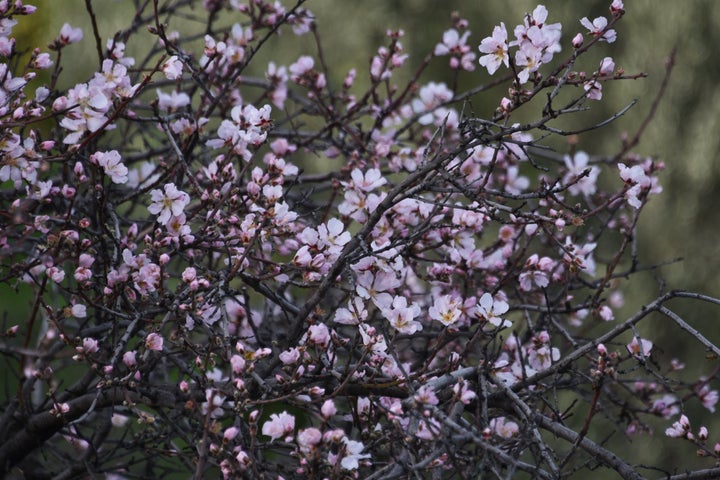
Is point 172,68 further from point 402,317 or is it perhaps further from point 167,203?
point 402,317

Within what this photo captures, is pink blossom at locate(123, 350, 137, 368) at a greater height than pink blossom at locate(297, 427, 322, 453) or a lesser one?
greater

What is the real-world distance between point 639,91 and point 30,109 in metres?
4.39

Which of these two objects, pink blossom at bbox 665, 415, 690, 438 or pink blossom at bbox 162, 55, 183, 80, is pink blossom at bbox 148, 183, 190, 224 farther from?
pink blossom at bbox 665, 415, 690, 438

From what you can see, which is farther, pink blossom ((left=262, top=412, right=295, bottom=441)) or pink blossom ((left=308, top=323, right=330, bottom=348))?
pink blossom ((left=308, top=323, right=330, bottom=348))

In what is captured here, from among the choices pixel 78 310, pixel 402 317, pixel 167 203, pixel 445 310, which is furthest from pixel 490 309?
pixel 78 310

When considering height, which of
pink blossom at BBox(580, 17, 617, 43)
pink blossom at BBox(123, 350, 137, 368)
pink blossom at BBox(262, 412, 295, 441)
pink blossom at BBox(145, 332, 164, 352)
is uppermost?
pink blossom at BBox(580, 17, 617, 43)

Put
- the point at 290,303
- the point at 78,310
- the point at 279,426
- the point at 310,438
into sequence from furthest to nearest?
the point at 290,303
the point at 78,310
the point at 279,426
the point at 310,438

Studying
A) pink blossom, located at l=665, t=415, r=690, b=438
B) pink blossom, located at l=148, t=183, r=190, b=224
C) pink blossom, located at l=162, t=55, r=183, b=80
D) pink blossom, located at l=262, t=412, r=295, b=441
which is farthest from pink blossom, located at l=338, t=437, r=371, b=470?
pink blossom, located at l=162, t=55, r=183, b=80

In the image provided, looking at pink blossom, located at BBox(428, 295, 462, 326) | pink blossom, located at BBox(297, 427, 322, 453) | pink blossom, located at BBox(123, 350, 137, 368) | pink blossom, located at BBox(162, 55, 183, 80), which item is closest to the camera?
pink blossom, located at BBox(297, 427, 322, 453)

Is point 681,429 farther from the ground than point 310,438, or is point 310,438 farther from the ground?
point 681,429

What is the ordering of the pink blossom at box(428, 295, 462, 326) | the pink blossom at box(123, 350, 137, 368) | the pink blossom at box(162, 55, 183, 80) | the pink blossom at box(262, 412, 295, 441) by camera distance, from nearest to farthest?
the pink blossom at box(262, 412, 295, 441) < the pink blossom at box(123, 350, 137, 368) < the pink blossom at box(428, 295, 462, 326) < the pink blossom at box(162, 55, 183, 80)

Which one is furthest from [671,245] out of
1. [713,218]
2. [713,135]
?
[713,135]

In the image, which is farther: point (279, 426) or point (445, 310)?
point (445, 310)

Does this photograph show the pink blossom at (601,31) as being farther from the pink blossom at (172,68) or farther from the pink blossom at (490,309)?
the pink blossom at (172,68)
